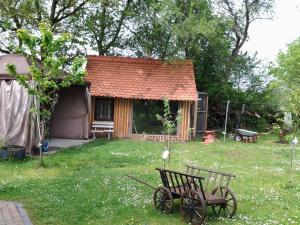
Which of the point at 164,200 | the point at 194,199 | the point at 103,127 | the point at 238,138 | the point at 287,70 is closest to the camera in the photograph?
the point at 194,199

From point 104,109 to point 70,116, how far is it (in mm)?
1941

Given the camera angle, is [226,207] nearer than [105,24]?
Yes

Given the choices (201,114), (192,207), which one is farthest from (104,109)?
(192,207)

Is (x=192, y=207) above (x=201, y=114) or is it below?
below

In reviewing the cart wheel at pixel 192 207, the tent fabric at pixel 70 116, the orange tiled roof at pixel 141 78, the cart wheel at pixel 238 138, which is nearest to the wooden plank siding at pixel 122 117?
the orange tiled roof at pixel 141 78

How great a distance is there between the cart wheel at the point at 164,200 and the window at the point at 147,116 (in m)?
14.5

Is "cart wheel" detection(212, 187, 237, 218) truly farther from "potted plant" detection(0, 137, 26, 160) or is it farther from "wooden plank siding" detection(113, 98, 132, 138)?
"wooden plank siding" detection(113, 98, 132, 138)

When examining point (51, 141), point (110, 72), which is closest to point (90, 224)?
point (51, 141)

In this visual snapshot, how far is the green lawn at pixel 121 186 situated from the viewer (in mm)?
8797

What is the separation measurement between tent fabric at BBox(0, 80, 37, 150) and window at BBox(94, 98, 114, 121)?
309 inches

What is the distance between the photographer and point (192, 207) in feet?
27.7

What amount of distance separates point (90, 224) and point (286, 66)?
5012 centimetres

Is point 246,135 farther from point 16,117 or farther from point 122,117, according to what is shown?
point 16,117

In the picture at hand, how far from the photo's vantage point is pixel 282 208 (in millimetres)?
9695
